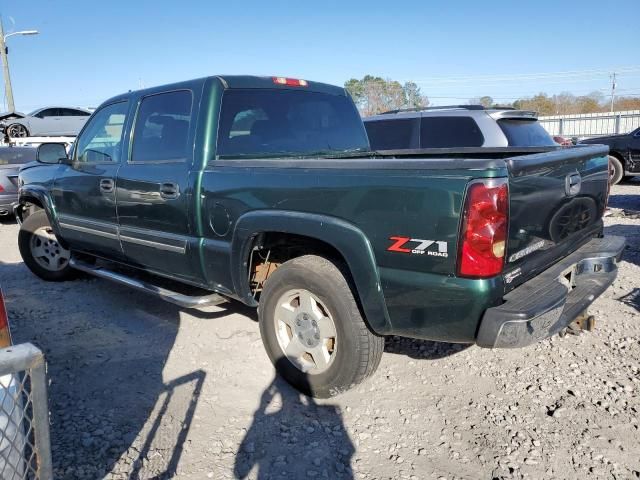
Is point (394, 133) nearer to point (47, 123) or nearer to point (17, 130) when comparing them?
point (47, 123)

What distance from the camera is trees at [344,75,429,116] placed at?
38969 millimetres

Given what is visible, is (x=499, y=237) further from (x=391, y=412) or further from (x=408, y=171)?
(x=391, y=412)

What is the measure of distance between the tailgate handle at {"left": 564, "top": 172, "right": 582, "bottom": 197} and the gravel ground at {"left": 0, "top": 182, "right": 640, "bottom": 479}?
4.02 feet

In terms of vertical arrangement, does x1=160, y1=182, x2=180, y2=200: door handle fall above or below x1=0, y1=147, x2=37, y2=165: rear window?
below

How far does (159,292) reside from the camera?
400cm

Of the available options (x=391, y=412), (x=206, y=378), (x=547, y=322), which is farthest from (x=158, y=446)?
(x=547, y=322)

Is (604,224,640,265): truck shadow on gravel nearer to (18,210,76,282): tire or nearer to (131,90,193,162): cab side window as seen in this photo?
(131,90,193,162): cab side window

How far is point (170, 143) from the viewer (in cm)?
387

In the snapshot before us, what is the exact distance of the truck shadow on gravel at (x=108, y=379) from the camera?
108 inches

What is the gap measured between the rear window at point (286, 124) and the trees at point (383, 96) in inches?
1308

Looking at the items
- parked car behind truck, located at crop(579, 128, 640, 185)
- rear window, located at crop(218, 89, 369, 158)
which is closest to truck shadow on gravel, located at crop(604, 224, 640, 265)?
rear window, located at crop(218, 89, 369, 158)

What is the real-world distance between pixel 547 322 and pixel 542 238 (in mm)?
505

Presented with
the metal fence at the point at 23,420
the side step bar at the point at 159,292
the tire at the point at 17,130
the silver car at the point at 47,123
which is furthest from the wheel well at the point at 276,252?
the tire at the point at 17,130

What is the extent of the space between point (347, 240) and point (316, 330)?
2.38 ft
